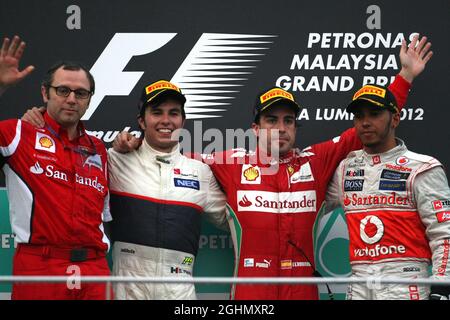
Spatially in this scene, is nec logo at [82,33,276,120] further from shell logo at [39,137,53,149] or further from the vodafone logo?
the vodafone logo

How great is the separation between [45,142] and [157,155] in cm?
60

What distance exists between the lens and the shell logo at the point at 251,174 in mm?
3416

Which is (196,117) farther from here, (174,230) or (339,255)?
(339,255)

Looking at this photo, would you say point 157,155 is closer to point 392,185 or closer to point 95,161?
point 95,161

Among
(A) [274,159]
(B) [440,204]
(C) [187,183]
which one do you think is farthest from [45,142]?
(B) [440,204]

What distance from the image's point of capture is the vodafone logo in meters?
3.13

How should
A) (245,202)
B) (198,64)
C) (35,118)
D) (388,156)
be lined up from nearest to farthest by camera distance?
(35,118)
(388,156)
(245,202)
(198,64)

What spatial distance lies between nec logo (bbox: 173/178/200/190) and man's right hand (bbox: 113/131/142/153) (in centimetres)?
28

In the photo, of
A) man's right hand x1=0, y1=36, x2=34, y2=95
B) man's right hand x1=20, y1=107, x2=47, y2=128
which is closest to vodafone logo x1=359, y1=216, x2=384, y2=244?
man's right hand x1=20, y1=107, x2=47, y2=128

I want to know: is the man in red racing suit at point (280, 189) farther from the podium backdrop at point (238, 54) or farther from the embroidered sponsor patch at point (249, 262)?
the podium backdrop at point (238, 54)

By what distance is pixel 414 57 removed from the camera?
362 cm

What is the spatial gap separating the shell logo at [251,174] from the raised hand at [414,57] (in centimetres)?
98

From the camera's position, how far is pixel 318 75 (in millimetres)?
3834

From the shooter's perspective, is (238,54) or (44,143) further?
(238,54)
